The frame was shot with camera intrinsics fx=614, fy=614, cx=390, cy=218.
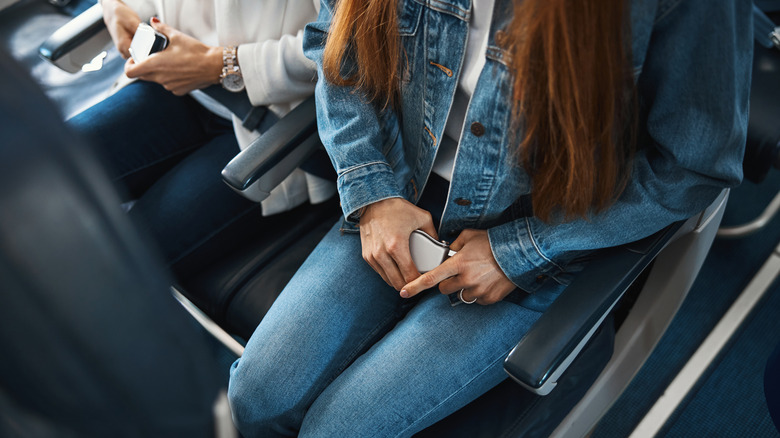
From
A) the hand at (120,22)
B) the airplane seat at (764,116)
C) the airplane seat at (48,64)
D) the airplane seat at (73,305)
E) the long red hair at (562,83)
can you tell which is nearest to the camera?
the airplane seat at (73,305)

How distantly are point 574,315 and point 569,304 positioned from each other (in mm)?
18

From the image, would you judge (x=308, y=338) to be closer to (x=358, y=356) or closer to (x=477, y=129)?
(x=358, y=356)

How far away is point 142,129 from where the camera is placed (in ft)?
3.88

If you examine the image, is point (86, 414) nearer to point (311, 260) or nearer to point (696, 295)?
point (311, 260)

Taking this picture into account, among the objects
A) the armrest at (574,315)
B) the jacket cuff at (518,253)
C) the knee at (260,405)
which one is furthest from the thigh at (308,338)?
the armrest at (574,315)

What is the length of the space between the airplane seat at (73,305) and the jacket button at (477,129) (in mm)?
582

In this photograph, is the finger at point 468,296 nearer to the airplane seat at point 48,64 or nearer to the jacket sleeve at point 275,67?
the jacket sleeve at point 275,67

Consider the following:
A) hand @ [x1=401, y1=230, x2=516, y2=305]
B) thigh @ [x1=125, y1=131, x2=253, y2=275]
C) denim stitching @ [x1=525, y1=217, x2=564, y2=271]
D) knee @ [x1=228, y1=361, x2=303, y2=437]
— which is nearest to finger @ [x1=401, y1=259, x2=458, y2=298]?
hand @ [x1=401, y1=230, x2=516, y2=305]

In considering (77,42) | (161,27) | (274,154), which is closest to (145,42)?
(161,27)

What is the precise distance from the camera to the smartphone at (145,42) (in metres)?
1.07

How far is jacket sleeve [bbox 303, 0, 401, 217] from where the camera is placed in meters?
0.90

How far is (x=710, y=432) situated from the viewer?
127cm

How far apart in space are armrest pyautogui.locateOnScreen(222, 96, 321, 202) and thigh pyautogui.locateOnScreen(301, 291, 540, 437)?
11.9 inches

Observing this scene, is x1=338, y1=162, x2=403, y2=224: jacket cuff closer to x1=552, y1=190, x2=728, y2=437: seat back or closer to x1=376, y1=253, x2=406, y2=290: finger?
x1=376, y1=253, x2=406, y2=290: finger
